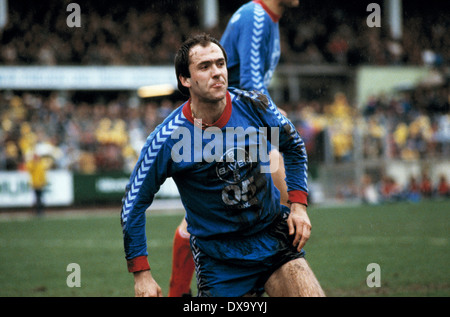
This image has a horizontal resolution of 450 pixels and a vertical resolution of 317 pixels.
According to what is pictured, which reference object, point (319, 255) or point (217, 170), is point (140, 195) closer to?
point (217, 170)

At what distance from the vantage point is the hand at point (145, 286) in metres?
3.41

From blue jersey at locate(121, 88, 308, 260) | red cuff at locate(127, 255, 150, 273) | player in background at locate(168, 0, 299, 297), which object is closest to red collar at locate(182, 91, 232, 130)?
blue jersey at locate(121, 88, 308, 260)

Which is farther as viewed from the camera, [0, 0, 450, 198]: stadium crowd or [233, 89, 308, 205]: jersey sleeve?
[0, 0, 450, 198]: stadium crowd

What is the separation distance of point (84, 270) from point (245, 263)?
4.17m

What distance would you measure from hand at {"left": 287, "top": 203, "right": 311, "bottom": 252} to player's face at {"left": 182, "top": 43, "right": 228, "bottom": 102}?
0.83 meters

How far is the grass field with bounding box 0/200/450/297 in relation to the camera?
5965mm

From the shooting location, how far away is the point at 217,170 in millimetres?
3604
